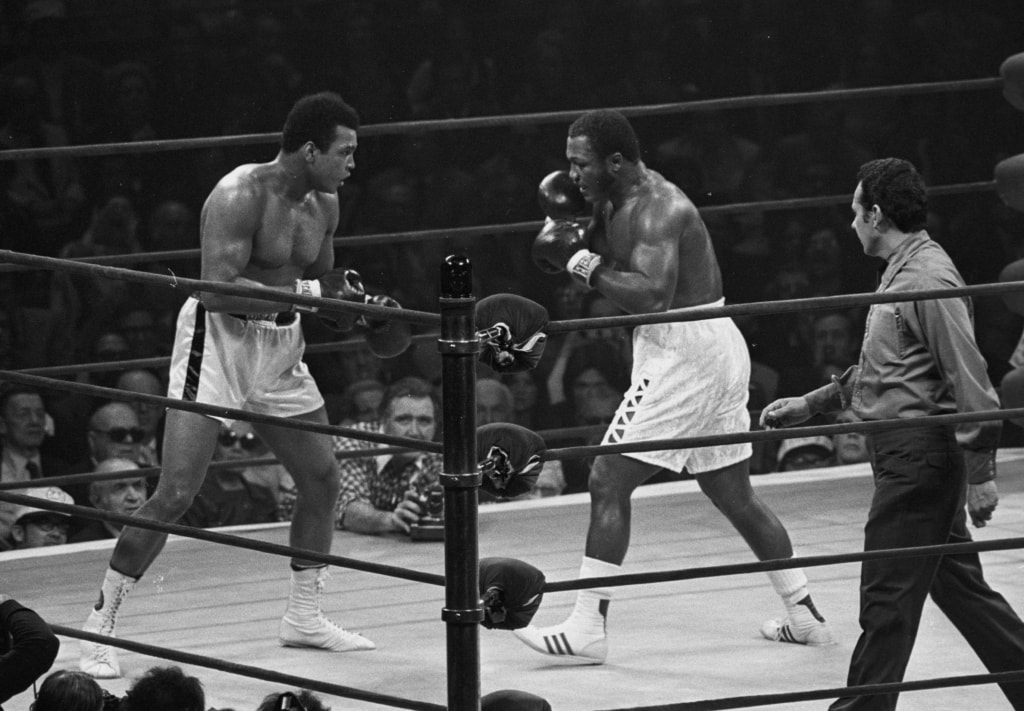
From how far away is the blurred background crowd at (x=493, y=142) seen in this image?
6.10 m

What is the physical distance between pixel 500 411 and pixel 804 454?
1.18 m

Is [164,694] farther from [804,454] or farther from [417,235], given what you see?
[804,454]

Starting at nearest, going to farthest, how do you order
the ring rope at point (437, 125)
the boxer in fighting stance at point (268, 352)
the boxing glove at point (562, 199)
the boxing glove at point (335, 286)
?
the boxer in fighting stance at point (268, 352)
the boxing glove at point (335, 286)
the boxing glove at point (562, 199)
the ring rope at point (437, 125)

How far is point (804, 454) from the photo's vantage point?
599 cm

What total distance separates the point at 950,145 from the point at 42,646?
5.09 meters

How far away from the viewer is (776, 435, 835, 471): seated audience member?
19.6ft

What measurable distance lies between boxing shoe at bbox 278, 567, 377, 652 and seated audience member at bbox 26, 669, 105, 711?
133 cm

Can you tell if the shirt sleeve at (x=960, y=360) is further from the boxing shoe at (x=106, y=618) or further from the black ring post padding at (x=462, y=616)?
the boxing shoe at (x=106, y=618)

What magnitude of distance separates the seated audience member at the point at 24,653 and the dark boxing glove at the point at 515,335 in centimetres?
82

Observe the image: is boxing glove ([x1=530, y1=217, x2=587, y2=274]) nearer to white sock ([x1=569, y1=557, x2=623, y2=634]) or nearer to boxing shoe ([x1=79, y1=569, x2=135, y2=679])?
white sock ([x1=569, y1=557, x2=623, y2=634])

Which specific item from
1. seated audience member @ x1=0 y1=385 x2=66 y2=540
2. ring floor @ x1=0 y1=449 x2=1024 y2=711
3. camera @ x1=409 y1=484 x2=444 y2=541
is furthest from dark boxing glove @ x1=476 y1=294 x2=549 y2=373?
seated audience member @ x1=0 y1=385 x2=66 y2=540

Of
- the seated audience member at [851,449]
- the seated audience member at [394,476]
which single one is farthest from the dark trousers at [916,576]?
the seated audience member at [851,449]

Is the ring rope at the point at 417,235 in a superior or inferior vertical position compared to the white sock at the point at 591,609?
superior

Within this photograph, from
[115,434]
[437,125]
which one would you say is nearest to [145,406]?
[115,434]
